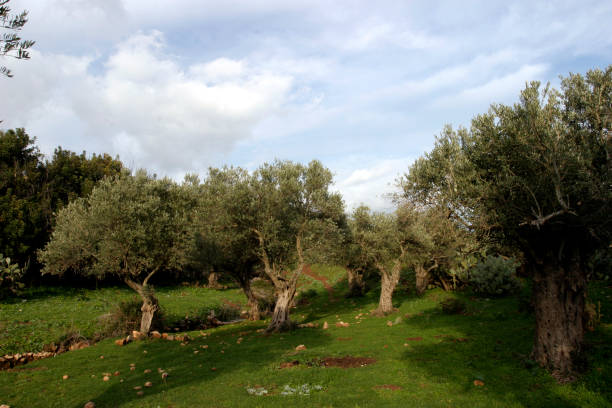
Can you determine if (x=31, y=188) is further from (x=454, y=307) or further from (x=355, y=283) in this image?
(x=454, y=307)

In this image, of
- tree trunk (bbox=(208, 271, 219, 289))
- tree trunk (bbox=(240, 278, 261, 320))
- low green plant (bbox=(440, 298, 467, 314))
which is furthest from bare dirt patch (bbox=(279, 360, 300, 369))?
tree trunk (bbox=(208, 271, 219, 289))

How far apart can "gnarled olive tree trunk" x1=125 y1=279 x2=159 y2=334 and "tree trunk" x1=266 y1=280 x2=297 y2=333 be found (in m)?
8.52

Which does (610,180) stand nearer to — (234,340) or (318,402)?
(318,402)

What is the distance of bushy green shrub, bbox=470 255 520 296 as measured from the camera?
93.8 ft

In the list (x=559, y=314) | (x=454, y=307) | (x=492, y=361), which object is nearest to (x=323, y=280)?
(x=454, y=307)

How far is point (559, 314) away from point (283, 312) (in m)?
16.7

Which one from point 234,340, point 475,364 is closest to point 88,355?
point 234,340

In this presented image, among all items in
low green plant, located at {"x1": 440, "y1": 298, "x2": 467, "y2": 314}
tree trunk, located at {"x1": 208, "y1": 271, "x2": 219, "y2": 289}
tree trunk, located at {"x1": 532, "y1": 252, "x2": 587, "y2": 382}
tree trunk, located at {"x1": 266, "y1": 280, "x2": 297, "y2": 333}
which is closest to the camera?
tree trunk, located at {"x1": 532, "y1": 252, "x2": 587, "y2": 382}

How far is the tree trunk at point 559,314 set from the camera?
41.6ft

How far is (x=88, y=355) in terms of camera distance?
20.7m

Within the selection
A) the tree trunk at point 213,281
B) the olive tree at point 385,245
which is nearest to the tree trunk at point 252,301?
the olive tree at point 385,245

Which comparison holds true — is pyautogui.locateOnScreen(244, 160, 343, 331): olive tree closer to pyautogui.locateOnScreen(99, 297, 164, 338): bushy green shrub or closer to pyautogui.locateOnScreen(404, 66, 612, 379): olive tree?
pyautogui.locateOnScreen(99, 297, 164, 338): bushy green shrub

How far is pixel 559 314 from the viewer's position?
13.0 m

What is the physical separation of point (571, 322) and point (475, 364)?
3.76m
